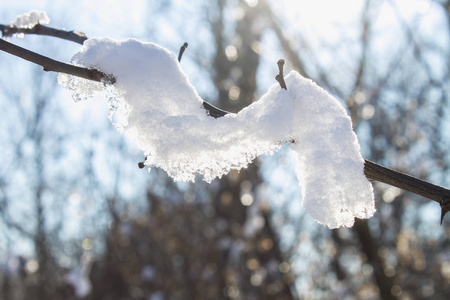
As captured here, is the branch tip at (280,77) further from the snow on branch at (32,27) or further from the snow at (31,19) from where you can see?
the snow at (31,19)

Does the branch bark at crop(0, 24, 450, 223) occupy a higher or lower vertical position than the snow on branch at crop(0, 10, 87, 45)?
lower

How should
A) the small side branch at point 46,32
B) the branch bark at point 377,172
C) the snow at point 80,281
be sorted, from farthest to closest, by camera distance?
the snow at point 80,281 < the small side branch at point 46,32 < the branch bark at point 377,172

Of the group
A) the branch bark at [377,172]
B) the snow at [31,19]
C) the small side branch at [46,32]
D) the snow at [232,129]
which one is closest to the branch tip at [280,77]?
the snow at [232,129]

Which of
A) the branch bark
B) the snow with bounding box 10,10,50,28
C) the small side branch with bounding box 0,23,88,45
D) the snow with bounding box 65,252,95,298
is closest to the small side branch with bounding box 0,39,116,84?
the branch bark

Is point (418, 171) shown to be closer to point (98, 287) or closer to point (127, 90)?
point (127, 90)

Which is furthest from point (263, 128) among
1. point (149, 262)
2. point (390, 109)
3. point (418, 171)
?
point (149, 262)

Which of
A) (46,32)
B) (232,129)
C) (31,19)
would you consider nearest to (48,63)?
(232,129)

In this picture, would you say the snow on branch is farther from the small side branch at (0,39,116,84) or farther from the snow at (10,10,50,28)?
the small side branch at (0,39,116,84)
